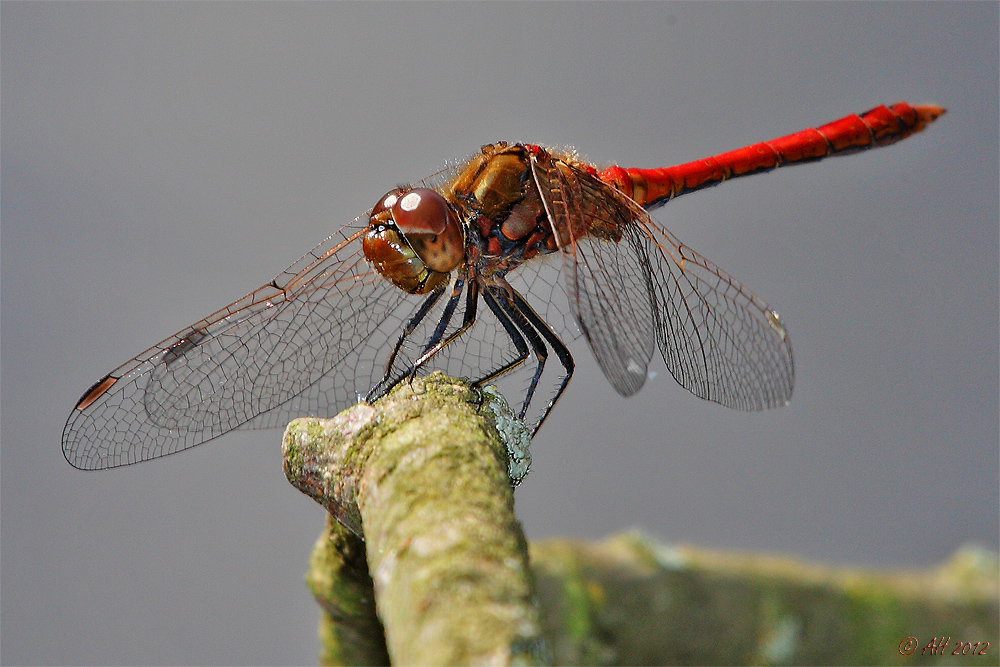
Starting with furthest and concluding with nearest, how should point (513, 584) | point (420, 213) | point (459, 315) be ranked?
point (459, 315) < point (420, 213) < point (513, 584)

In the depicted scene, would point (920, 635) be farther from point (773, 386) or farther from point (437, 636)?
point (437, 636)

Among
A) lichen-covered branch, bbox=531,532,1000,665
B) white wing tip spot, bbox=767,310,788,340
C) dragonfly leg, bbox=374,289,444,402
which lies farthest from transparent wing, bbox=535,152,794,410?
lichen-covered branch, bbox=531,532,1000,665

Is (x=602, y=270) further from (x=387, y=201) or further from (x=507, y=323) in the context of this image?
(x=387, y=201)

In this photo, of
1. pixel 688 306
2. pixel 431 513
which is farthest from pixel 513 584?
pixel 688 306

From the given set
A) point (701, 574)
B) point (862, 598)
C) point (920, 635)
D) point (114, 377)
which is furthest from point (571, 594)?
point (114, 377)

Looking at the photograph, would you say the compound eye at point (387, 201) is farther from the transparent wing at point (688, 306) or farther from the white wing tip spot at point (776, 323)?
the white wing tip spot at point (776, 323)

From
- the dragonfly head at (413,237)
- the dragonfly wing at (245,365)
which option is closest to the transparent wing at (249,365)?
the dragonfly wing at (245,365)
